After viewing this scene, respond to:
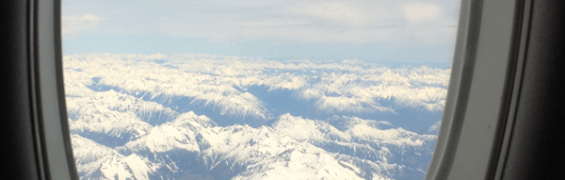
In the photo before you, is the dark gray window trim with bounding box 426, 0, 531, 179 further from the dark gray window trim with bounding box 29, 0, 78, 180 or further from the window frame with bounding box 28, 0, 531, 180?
the dark gray window trim with bounding box 29, 0, 78, 180

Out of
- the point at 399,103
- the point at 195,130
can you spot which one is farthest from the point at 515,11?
the point at 195,130

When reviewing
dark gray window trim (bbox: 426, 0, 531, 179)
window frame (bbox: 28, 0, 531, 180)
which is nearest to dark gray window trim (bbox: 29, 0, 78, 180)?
window frame (bbox: 28, 0, 531, 180)

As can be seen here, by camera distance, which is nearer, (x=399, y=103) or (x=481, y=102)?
(x=481, y=102)

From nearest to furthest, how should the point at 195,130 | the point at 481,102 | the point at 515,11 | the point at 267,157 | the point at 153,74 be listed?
the point at 515,11 < the point at 481,102 < the point at 267,157 < the point at 153,74 < the point at 195,130

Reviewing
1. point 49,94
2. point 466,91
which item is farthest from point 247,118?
point 466,91

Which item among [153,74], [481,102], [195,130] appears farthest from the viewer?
[195,130]

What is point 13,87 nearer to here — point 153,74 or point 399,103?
point 153,74
